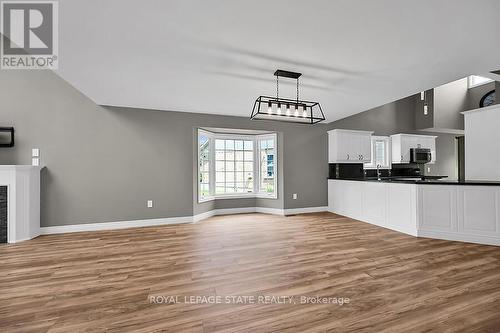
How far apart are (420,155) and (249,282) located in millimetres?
7232

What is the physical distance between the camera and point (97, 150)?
4238mm

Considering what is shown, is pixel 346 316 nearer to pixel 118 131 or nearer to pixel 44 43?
pixel 44 43

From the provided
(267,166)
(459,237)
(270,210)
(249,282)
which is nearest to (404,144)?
(459,237)

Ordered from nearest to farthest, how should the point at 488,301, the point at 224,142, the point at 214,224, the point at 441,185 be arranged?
the point at 488,301 → the point at 441,185 → the point at 214,224 → the point at 224,142

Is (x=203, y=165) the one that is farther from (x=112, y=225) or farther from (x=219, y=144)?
(x=112, y=225)

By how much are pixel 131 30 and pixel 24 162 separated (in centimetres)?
347

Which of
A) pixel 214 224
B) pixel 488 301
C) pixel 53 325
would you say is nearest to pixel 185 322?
pixel 53 325

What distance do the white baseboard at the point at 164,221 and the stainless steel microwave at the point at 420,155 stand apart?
3478mm

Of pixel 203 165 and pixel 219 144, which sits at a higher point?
pixel 219 144

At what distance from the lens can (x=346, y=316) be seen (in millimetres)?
1665

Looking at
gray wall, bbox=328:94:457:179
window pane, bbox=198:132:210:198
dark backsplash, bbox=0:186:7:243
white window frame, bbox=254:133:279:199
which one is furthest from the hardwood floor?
gray wall, bbox=328:94:457:179

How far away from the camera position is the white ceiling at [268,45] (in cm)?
188

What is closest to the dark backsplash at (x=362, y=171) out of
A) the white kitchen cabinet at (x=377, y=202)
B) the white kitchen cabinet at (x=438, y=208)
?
the white kitchen cabinet at (x=377, y=202)
